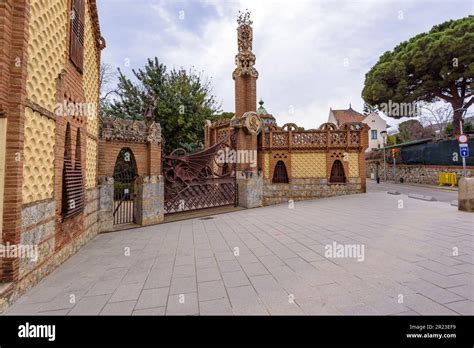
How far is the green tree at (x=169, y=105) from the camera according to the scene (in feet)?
48.4

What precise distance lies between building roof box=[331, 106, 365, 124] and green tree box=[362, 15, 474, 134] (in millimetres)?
16919

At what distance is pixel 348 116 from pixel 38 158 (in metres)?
43.7

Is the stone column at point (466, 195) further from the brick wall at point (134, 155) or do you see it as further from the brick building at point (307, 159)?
the brick wall at point (134, 155)

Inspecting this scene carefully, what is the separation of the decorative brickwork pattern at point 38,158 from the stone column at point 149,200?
3618 millimetres

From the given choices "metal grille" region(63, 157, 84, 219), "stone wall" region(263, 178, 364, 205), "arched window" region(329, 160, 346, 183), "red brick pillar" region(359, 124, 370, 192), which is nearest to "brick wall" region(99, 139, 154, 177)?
"metal grille" region(63, 157, 84, 219)

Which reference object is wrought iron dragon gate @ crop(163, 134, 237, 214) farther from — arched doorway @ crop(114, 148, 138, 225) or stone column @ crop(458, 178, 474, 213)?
stone column @ crop(458, 178, 474, 213)

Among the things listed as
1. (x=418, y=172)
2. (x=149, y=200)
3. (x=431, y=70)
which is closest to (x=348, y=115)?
(x=431, y=70)

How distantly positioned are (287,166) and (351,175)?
3.83m

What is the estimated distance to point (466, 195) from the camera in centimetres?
740

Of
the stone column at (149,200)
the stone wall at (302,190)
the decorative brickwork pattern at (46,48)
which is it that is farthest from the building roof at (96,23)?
the stone wall at (302,190)

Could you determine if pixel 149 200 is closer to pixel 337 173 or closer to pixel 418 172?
pixel 337 173

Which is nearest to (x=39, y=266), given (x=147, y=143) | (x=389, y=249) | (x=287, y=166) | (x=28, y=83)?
(x=28, y=83)
